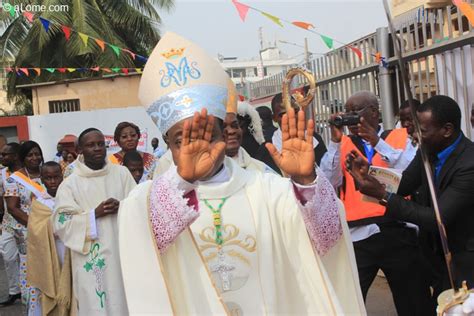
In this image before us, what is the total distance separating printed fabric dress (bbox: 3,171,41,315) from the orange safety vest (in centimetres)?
283

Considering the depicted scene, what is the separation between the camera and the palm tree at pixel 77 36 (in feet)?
72.0

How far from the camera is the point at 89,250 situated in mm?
4918

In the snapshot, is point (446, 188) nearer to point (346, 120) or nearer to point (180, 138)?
point (346, 120)

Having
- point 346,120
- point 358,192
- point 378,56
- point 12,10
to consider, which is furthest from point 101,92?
point 346,120

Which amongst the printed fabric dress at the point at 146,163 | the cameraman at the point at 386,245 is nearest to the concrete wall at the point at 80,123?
the printed fabric dress at the point at 146,163

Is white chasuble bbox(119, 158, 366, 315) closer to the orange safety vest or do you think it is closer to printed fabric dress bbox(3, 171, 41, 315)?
the orange safety vest

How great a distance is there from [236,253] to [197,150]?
19.7 inches

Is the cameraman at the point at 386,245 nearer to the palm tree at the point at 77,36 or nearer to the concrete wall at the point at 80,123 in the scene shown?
the concrete wall at the point at 80,123

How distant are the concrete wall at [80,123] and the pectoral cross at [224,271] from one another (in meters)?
13.5

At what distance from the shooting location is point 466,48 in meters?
5.48

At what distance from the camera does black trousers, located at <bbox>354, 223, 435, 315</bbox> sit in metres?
4.64

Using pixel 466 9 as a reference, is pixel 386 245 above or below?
below

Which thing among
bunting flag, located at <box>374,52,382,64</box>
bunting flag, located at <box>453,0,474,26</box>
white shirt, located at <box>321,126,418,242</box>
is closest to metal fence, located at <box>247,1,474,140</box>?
bunting flag, located at <box>374,52,382,64</box>

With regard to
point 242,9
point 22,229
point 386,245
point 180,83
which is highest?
point 242,9
